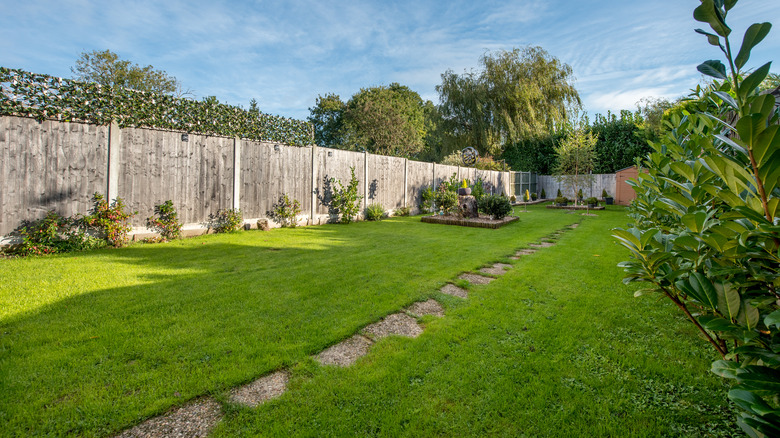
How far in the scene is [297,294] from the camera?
3330mm

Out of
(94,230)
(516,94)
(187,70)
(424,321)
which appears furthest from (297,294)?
(516,94)

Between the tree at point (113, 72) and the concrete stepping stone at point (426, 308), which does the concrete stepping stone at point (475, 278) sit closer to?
the concrete stepping stone at point (426, 308)

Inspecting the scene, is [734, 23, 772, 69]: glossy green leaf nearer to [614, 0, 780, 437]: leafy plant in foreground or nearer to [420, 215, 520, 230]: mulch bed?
[614, 0, 780, 437]: leafy plant in foreground

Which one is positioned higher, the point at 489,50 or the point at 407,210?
the point at 489,50

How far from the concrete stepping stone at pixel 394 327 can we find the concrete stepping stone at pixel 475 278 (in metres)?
1.33

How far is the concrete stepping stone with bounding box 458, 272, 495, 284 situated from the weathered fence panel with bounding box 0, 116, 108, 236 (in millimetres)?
5947

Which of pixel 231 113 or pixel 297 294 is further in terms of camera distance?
pixel 231 113

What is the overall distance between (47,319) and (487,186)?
16.3 meters

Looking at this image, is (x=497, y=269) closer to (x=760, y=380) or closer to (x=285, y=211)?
(x=760, y=380)

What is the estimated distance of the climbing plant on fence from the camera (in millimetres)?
4695

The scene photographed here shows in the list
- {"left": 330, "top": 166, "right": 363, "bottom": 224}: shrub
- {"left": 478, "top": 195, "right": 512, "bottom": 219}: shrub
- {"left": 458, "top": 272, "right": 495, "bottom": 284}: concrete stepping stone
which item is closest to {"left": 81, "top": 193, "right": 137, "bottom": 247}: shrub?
{"left": 330, "top": 166, "right": 363, "bottom": 224}: shrub

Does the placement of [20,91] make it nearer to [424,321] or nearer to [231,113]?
[231,113]

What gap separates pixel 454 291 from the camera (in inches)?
139

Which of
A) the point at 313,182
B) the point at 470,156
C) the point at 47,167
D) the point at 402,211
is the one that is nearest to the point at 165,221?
the point at 47,167
